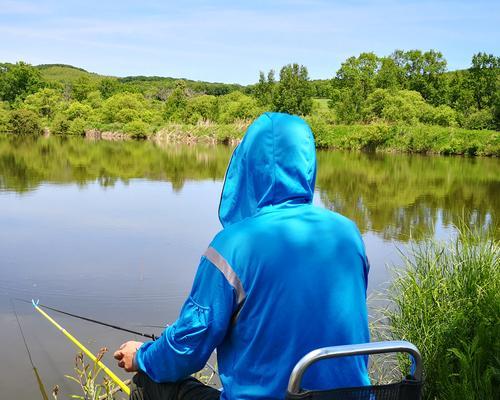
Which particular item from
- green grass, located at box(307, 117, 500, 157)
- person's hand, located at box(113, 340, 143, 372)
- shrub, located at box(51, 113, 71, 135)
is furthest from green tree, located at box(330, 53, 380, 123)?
person's hand, located at box(113, 340, 143, 372)

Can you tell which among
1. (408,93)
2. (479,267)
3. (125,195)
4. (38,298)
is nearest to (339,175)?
(125,195)

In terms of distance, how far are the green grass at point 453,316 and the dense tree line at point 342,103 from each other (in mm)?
26438

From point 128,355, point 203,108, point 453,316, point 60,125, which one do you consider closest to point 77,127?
point 60,125

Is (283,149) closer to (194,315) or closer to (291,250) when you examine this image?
(291,250)

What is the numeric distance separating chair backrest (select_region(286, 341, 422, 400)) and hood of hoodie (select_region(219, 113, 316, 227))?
0.38 m

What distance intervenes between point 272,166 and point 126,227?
290 inches

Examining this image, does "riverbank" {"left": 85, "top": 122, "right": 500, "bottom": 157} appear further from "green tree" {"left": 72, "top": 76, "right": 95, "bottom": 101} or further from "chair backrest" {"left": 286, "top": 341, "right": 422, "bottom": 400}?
"chair backrest" {"left": 286, "top": 341, "right": 422, "bottom": 400}

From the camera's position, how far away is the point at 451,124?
3056 cm

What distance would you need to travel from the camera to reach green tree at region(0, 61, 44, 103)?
52281 mm

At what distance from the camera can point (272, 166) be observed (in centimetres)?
139

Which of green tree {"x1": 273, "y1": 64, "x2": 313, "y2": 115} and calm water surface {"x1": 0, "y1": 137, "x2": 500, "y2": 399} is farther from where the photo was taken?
green tree {"x1": 273, "y1": 64, "x2": 313, "y2": 115}

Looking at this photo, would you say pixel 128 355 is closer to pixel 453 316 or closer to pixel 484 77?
pixel 453 316

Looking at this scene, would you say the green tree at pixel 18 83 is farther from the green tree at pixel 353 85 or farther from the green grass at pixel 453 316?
the green grass at pixel 453 316

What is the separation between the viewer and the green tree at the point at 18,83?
172 ft
